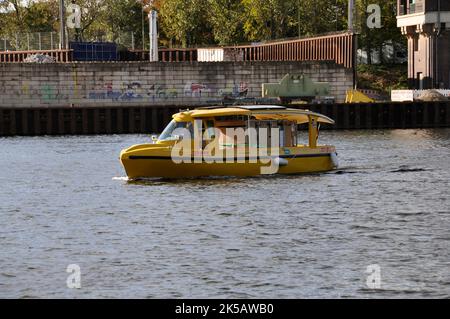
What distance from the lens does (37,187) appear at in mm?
49781

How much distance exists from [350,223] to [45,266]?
36.9 feet

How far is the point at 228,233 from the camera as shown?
3584 cm

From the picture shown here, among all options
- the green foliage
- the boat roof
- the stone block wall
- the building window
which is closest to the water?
the boat roof

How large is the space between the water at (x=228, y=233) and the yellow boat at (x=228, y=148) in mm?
618

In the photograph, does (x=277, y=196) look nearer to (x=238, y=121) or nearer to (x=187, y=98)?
(x=238, y=121)

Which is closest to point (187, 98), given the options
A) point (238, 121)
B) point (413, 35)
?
point (413, 35)

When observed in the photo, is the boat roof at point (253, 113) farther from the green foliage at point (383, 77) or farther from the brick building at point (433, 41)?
the green foliage at point (383, 77)

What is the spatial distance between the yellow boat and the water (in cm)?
62

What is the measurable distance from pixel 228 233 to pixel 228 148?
12515 millimetres

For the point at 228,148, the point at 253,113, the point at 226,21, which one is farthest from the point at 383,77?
the point at 228,148

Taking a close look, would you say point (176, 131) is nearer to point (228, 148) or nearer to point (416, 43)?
point (228, 148)

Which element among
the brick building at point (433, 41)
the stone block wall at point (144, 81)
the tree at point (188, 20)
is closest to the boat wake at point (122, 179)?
the stone block wall at point (144, 81)

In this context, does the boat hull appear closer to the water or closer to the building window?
the water
